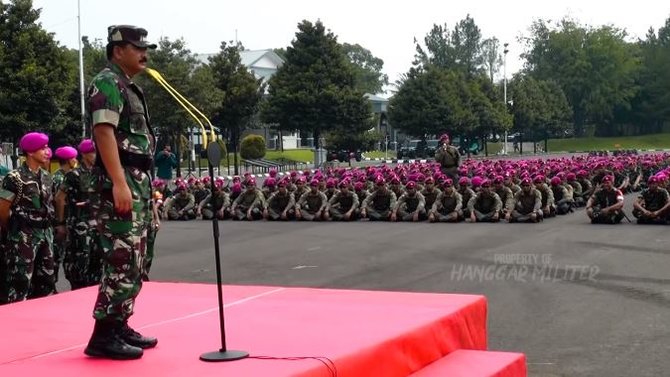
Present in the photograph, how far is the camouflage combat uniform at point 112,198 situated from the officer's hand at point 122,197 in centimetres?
9

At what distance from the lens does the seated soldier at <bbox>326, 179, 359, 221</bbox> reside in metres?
18.8

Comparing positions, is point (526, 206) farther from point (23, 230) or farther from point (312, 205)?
point (23, 230)

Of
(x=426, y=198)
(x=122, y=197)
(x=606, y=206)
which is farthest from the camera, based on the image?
(x=426, y=198)

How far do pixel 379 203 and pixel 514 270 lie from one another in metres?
8.19

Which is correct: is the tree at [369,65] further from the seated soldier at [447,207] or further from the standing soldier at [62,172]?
the standing soldier at [62,172]

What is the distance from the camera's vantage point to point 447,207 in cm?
1798

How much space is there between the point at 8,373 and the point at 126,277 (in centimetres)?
67

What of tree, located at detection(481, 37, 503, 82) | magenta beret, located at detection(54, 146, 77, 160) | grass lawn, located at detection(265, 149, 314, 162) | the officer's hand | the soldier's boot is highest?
tree, located at detection(481, 37, 503, 82)

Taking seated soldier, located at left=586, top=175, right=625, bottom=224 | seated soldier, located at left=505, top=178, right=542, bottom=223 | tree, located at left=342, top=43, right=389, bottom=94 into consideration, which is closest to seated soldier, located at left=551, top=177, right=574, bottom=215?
seated soldier, located at left=505, top=178, right=542, bottom=223

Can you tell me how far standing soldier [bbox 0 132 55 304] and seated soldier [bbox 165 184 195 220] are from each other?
41.8 ft

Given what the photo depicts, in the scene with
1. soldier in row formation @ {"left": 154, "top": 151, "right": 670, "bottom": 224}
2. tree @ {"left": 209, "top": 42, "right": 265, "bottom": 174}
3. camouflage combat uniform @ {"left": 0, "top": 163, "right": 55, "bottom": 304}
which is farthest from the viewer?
tree @ {"left": 209, "top": 42, "right": 265, "bottom": 174}

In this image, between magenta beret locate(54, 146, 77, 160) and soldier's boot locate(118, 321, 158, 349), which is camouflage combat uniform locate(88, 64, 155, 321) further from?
magenta beret locate(54, 146, 77, 160)

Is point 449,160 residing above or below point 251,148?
below

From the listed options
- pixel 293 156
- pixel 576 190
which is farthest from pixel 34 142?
pixel 293 156
